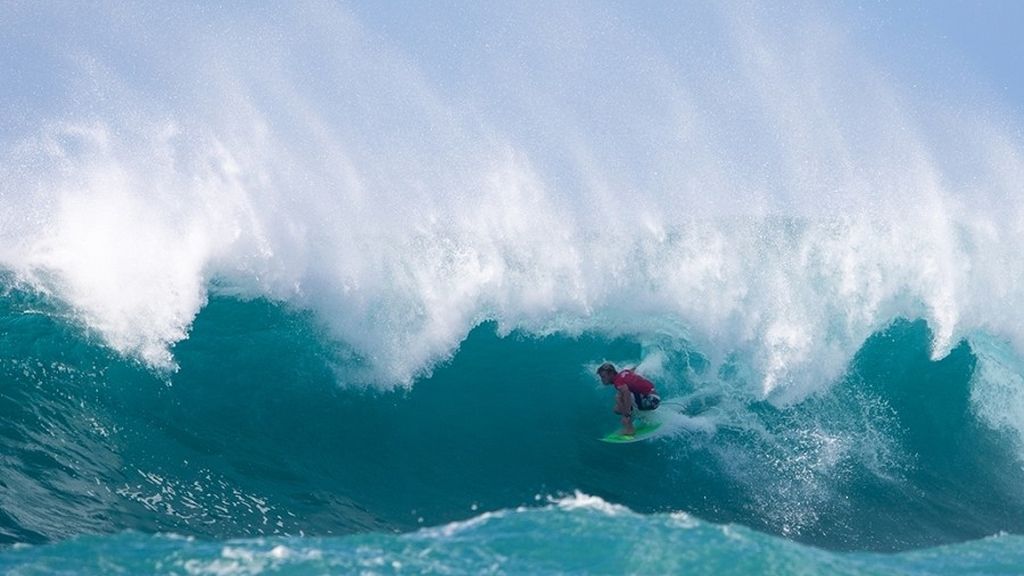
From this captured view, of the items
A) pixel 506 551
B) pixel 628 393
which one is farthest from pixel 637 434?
pixel 506 551

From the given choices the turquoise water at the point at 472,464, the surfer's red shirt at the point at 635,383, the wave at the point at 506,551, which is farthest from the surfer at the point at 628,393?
the wave at the point at 506,551

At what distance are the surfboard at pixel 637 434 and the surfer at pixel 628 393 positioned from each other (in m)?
0.06

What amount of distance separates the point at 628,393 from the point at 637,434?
0.51m

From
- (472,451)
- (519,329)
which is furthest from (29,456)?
(519,329)

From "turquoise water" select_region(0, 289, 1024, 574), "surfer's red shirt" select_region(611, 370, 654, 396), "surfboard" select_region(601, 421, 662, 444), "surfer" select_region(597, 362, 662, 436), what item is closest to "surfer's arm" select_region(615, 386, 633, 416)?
"surfer" select_region(597, 362, 662, 436)

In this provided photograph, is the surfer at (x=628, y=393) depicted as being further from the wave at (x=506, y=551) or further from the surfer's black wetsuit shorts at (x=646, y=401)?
the wave at (x=506, y=551)

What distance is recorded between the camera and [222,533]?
828 cm

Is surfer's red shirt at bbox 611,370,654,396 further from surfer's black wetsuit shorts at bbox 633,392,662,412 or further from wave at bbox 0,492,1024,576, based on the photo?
wave at bbox 0,492,1024,576

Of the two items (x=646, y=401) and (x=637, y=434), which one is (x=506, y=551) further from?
(x=646, y=401)

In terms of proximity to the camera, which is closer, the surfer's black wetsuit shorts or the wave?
the wave

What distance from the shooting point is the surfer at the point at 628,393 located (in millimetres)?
10891

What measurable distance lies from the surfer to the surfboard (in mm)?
62

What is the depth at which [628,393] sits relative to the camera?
10883mm

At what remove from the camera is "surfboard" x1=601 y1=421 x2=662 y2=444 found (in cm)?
1091
